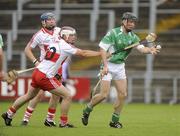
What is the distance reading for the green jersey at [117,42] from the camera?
16.8 metres

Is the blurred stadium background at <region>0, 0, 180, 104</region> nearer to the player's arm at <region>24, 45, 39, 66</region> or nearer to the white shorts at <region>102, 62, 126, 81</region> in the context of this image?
the player's arm at <region>24, 45, 39, 66</region>

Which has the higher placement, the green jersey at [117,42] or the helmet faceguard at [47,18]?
the helmet faceguard at [47,18]

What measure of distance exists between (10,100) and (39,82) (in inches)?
460

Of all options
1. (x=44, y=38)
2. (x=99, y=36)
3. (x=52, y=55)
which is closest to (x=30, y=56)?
(x=44, y=38)

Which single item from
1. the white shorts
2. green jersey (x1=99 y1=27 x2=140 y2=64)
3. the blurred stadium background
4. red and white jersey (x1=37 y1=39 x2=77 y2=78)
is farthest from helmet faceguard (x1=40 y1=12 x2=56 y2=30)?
the blurred stadium background

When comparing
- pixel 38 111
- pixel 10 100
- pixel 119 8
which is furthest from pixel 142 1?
pixel 38 111

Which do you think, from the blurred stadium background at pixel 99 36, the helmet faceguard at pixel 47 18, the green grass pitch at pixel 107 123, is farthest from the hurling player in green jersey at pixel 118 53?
the blurred stadium background at pixel 99 36

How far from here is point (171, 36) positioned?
30.4 metres

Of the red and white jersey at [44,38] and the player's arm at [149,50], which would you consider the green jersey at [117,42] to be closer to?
the player's arm at [149,50]

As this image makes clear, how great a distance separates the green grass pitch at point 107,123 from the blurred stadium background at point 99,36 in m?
3.92

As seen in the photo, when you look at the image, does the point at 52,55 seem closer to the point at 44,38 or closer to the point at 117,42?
the point at 44,38

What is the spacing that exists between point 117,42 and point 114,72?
1.91 feet

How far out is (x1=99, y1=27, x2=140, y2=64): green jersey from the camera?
55.1 ft

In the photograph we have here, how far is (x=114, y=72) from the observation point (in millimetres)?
16984
